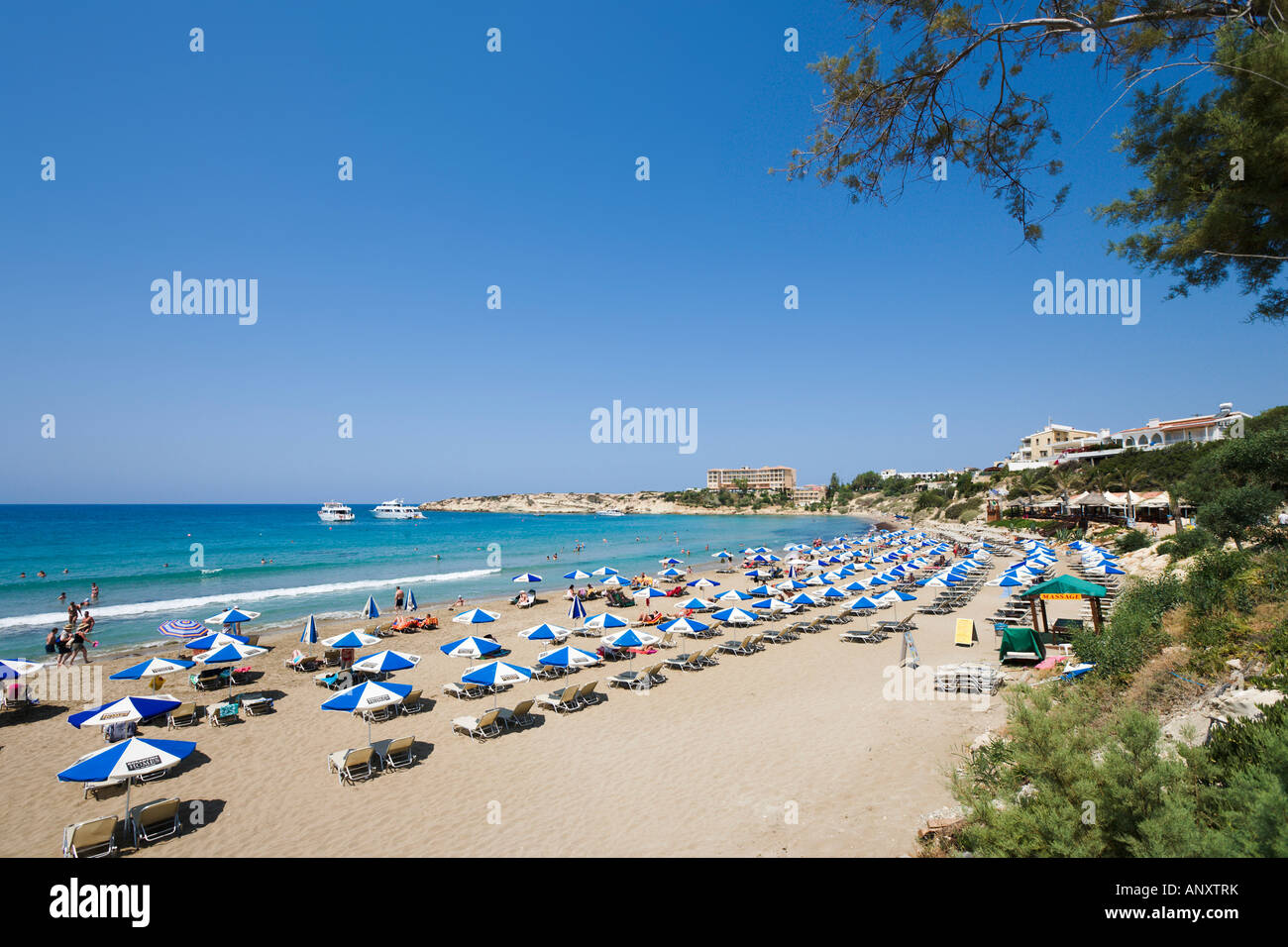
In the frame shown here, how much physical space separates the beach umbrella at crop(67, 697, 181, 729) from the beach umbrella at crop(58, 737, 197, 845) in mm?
1375

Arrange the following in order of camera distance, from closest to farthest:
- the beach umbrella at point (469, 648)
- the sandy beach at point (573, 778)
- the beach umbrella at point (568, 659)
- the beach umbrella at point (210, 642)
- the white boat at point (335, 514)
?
the sandy beach at point (573, 778), the beach umbrella at point (568, 659), the beach umbrella at point (210, 642), the beach umbrella at point (469, 648), the white boat at point (335, 514)

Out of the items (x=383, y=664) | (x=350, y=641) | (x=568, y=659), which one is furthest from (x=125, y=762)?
(x=568, y=659)

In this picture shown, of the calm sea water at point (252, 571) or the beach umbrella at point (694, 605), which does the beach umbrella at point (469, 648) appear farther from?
the calm sea water at point (252, 571)

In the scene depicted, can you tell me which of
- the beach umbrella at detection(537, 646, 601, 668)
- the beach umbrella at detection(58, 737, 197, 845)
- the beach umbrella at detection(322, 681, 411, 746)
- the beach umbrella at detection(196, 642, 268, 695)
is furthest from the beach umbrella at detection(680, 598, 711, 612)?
the beach umbrella at detection(58, 737, 197, 845)

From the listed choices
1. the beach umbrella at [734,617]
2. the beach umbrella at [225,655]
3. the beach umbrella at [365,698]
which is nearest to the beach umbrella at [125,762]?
the beach umbrella at [365,698]

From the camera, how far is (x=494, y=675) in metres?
13.0

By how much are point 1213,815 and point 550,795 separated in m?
7.60

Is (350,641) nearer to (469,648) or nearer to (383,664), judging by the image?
(469,648)

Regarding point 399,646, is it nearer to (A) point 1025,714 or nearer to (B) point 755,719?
(B) point 755,719

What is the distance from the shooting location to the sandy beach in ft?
24.8

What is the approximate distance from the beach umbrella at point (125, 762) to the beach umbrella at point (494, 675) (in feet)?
17.1

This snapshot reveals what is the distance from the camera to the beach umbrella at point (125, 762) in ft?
26.2

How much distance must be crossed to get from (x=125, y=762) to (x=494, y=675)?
6.21 m
